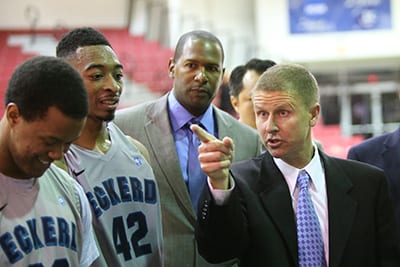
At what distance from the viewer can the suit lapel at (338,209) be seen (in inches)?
100

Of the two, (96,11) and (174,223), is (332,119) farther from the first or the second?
(174,223)

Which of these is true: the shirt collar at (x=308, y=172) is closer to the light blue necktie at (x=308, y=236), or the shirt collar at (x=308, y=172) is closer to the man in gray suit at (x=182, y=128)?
the light blue necktie at (x=308, y=236)

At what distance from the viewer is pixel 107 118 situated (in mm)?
2717

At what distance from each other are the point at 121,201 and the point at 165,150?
2.22 feet

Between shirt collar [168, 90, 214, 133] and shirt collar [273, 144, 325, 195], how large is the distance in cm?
78

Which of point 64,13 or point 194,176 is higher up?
point 64,13

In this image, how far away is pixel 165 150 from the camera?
10.7 feet

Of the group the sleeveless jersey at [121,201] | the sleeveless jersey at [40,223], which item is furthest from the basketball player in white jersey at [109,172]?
the sleeveless jersey at [40,223]

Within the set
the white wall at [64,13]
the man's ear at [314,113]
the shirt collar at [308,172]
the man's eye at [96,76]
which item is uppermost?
the white wall at [64,13]

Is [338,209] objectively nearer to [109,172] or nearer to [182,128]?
[109,172]

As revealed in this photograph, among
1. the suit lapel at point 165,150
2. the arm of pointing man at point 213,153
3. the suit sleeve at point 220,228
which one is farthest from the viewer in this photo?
the suit lapel at point 165,150

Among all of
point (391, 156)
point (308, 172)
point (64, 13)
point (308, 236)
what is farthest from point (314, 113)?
point (64, 13)

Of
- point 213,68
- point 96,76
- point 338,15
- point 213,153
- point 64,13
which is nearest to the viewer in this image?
point 213,153

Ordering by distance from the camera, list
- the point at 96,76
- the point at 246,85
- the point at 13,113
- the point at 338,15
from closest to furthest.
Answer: the point at 13,113, the point at 96,76, the point at 246,85, the point at 338,15
